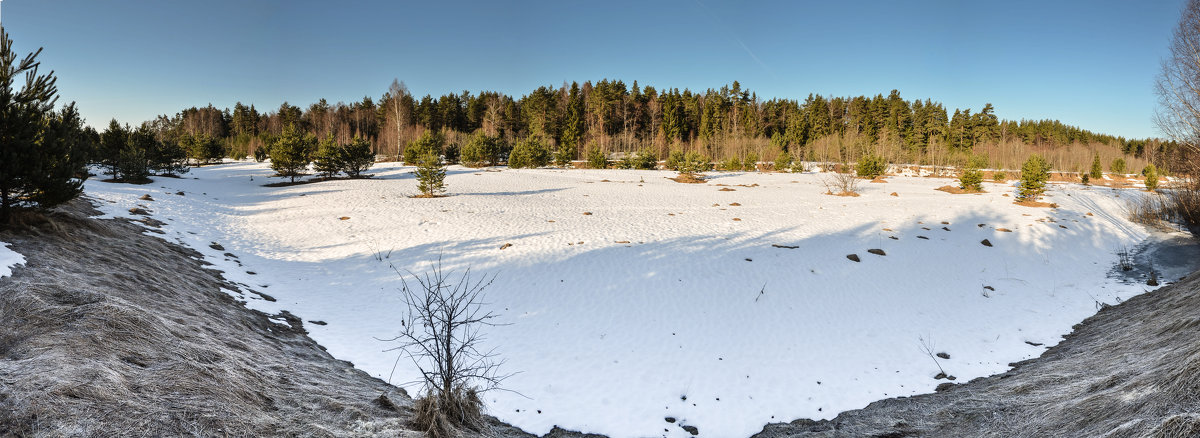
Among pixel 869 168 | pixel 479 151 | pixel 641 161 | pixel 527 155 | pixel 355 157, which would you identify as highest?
pixel 479 151

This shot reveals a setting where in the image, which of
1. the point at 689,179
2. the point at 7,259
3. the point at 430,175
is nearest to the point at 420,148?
the point at 430,175

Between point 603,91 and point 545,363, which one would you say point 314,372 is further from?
point 603,91

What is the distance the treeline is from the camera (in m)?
70.9

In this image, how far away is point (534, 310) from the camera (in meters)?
11.2

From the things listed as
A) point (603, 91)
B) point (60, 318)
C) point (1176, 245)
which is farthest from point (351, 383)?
point (603, 91)

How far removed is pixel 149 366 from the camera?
4547 mm

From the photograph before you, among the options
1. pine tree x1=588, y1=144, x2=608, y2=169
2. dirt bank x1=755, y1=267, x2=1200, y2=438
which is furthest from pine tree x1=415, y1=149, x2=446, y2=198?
pine tree x1=588, y1=144, x2=608, y2=169

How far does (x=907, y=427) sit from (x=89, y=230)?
16.3 meters

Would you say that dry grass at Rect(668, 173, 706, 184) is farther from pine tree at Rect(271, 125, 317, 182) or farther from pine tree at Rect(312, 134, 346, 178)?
pine tree at Rect(271, 125, 317, 182)

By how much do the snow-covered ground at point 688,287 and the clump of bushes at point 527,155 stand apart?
25.5m

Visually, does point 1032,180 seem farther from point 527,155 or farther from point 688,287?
point 527,155

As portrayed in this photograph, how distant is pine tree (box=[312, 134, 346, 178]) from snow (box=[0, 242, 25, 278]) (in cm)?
3216

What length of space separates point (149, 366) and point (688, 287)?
10.8m

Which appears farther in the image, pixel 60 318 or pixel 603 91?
pixel 603 91
